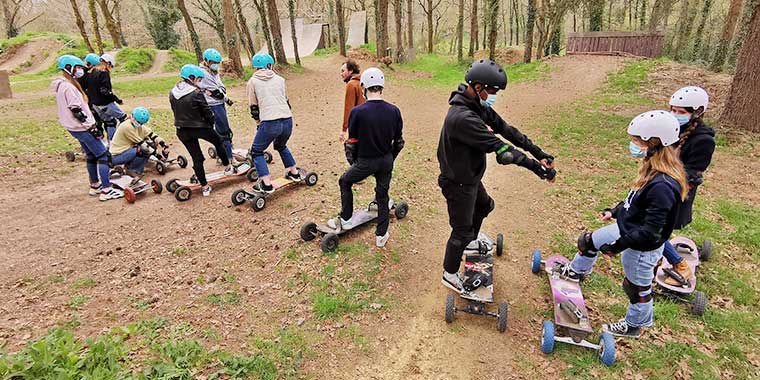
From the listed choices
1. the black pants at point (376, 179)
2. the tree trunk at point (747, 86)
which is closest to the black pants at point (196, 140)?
the black pants at point (376, 179)

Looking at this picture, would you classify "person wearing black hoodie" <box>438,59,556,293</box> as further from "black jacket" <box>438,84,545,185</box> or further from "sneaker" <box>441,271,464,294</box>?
"sneaker" <box>441,271,464,294</box>

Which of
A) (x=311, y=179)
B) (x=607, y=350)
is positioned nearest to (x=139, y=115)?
(x=311, y=179)

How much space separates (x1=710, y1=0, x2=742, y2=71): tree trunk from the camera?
1741 centimetres

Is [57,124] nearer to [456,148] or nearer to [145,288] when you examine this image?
[145,288]

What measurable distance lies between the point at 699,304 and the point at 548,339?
206cm

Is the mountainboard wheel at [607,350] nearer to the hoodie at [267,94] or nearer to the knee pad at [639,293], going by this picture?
the knee pad at [639,293]

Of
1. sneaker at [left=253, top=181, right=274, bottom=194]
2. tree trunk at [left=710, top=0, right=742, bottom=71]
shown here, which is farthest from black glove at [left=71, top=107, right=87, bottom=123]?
tree trunk at [left=710, top=0, right=742, bottom=71]

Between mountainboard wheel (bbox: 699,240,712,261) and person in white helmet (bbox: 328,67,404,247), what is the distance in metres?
4.54

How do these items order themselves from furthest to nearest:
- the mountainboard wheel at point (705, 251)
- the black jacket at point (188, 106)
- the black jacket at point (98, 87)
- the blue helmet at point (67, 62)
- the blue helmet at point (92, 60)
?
the blue helmet at point (92, 60) < the black jacket at point (98, 87) < the blue helmet at point (67, 62) < the black jacket at point (188, 106) < the mountainboard wheel at point (705, 251)

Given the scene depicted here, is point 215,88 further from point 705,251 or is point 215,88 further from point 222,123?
point 705,251

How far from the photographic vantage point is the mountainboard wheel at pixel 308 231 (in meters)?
5.80

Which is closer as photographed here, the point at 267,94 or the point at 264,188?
the point at 267,94

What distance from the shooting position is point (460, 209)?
13.6ft

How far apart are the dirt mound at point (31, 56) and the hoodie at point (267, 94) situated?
93.4 ft
